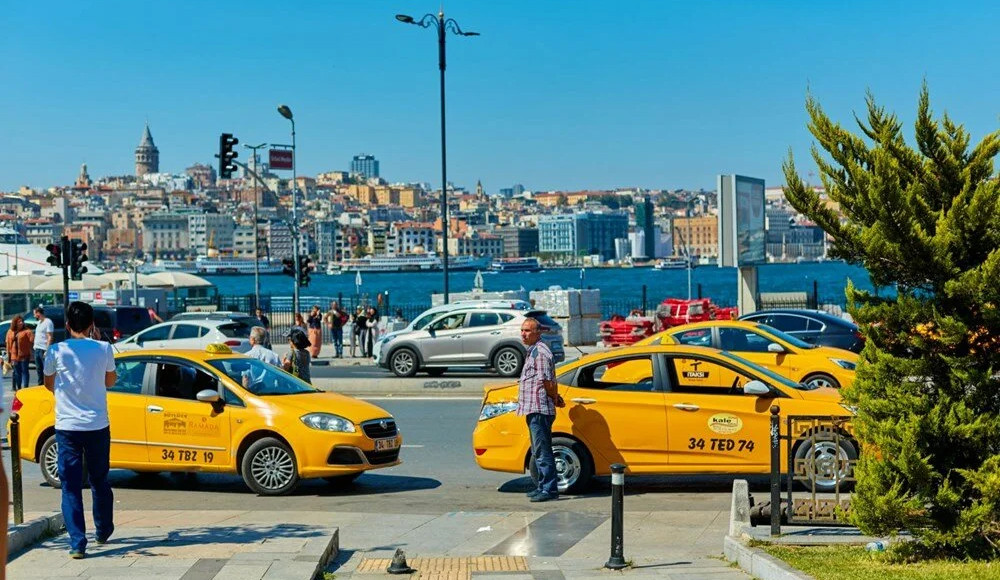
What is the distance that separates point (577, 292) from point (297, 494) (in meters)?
23.5

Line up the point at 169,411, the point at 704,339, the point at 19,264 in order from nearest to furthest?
the point at 169,411
the point at 704,339
the point at 19,264

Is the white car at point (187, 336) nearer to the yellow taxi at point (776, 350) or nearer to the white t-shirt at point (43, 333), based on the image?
the white t-shirt at point (43, 333)

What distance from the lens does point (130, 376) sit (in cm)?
1334

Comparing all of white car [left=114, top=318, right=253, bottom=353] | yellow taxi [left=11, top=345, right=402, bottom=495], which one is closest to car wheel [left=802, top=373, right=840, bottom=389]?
yellow taxi [left=11, top=345, right=402, bottom=495]

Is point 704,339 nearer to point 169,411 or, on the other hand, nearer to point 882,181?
point 169,411

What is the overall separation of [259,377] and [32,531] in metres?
4.03

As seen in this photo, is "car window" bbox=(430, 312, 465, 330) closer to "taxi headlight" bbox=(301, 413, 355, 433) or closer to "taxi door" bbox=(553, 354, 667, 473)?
"taxi headlight" bbox=(301, 413, 355, 433)

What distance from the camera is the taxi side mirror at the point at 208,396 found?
500 inches

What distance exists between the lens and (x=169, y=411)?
1298 cm

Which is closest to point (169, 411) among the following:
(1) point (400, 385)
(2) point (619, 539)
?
(2) point (619, 539)

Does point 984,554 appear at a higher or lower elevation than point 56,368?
lower

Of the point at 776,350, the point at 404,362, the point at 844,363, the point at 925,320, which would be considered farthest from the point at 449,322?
the point at 925,320

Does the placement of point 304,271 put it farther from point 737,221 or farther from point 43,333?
point 43,333

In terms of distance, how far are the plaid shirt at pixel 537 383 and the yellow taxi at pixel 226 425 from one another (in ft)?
5.71
